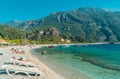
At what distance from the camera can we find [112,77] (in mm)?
26938

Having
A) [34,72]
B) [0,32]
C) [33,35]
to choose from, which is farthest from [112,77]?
[33,35]

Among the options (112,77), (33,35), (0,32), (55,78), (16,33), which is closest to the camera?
(55,78)

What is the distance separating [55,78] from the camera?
A: 2519 cm

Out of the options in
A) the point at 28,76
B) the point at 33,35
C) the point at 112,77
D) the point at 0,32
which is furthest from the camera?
the point at 33,35

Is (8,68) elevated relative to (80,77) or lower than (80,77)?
elevated

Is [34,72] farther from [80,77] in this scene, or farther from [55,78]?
[80,77]

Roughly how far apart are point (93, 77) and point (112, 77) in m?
2.25

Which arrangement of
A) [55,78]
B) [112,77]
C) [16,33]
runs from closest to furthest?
[55,78] < [112,77] < [16,33]

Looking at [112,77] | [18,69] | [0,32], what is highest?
[0,32]

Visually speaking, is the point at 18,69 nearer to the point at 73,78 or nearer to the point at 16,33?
the point at 73,78

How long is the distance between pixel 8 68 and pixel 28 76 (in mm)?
2230

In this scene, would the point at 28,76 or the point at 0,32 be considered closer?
the point at 28,76

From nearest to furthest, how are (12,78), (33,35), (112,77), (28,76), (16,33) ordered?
(12,78) < (28,76) < (112,77) < (16,33) < (33,35)

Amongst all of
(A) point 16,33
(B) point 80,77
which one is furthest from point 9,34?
(B) point 80,77
